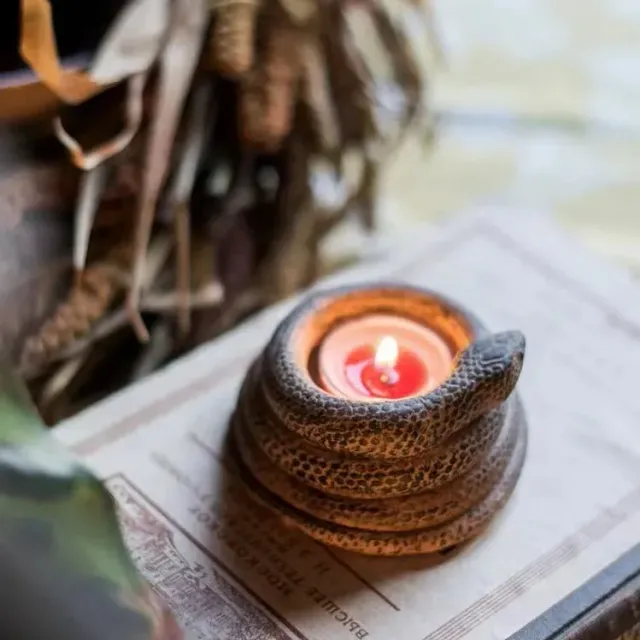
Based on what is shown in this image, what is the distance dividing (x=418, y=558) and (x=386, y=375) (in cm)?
9

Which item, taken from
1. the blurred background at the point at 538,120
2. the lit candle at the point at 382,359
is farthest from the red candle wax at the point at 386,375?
the blurred background at the point at 538,120

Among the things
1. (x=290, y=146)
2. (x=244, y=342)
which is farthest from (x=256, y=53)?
(x=244, y=342)

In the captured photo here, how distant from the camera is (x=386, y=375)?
0.58 metres

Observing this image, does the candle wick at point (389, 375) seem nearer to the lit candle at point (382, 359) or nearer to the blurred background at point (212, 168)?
the lit candle at point (382, 359)

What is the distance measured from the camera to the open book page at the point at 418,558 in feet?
1.78

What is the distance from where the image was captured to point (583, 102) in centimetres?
108

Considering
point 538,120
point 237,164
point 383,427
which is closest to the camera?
point 383,427

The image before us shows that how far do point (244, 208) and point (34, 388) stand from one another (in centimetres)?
21

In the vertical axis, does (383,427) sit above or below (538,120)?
above

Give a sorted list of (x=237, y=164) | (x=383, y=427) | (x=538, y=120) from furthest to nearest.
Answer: (x=538, y=120) → (x=237, y=164) → (x=383, y=427)

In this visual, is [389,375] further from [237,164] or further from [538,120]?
[538,120]

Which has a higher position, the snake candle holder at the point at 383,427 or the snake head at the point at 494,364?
the snake head at the point at 494,364

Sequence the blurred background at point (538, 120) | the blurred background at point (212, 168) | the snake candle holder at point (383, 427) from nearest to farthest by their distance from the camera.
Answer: the snake candle holder at point (383, 427), the blurred background at point (212, 168), the blurred background at point (538, 120)

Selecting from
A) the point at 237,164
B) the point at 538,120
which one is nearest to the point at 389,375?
the point at 237,164
